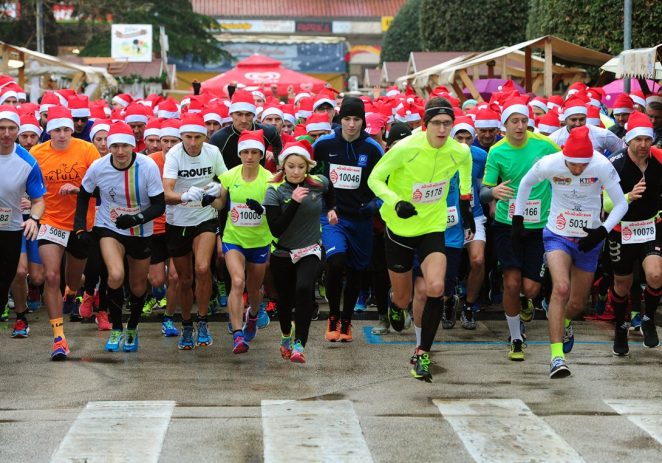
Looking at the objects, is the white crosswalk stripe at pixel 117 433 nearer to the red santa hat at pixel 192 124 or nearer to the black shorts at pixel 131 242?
the black shorts at pixel 131 242

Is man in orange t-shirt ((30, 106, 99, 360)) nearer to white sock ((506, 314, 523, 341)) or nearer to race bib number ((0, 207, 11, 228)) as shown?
race bib number ((0, 207, 11, 228))

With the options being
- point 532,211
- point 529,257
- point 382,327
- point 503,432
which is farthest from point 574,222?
point 382,327

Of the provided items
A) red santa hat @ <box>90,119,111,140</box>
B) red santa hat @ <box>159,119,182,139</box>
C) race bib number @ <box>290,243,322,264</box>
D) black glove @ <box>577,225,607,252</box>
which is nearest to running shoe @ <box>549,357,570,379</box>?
black glove @ <box>577,225,607,252</box>

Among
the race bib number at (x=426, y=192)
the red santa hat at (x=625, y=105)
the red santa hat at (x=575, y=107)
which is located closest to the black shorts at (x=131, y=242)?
the race bib number at (x=426, y=192)

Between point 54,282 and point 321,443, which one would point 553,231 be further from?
point 54,282

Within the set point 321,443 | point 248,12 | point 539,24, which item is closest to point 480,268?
point 321,443

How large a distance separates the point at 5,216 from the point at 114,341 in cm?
152

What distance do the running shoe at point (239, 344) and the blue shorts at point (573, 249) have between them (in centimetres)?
260

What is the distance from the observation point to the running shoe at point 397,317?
11385 mm

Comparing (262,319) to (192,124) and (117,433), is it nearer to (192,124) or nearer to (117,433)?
(192,124)

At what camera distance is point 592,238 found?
9.63 m

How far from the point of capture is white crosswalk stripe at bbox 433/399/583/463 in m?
7.18

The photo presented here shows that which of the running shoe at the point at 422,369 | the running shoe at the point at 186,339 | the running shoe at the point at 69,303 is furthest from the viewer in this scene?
the running shoe at the point at 69,303

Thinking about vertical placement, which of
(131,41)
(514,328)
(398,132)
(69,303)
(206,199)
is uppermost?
(131,41)
